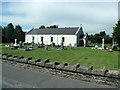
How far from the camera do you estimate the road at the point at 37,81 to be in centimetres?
476

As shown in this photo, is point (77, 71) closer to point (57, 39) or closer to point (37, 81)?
point (37, 81)

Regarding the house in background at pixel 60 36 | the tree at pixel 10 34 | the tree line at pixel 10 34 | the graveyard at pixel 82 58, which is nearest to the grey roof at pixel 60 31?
the house in background at pixel 60 36

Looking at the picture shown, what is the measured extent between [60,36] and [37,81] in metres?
39.6

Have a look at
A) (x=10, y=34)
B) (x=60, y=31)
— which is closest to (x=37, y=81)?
(x=60, y=31)

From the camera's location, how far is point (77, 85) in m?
4.69

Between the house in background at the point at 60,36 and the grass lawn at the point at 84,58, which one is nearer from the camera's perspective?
the grass lawn at the point at 84,58

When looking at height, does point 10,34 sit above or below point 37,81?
above

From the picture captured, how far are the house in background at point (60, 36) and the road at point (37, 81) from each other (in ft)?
111

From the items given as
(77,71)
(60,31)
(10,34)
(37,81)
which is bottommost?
(37,81)

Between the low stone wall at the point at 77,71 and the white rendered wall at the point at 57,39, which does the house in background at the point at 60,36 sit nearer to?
the white rendered wall at the point at 57,39

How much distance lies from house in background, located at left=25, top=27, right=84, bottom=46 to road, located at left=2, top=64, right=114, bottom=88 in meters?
33.7

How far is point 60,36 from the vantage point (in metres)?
44.5

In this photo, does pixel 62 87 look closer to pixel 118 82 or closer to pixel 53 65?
pixel 53 65

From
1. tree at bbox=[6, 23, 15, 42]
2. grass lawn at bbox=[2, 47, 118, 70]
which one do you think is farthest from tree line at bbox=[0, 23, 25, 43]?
grass lawn at bbox=[2, 47, 118, 70]
